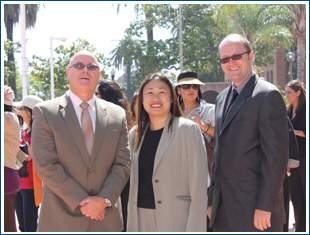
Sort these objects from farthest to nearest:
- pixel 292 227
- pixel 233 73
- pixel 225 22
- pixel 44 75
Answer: pixel 44 75 < pixel 225 22 < pixel 292 227 < pixel 233 73

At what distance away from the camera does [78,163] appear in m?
3.76

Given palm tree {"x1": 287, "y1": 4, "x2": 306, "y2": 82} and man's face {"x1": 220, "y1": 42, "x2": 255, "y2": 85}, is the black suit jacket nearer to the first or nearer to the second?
man's face {"x1": 220, "y1": 42, "x2": 255, "y2": 85}

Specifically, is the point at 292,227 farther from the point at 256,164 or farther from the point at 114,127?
the point at 114,127

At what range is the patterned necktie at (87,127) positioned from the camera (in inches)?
151

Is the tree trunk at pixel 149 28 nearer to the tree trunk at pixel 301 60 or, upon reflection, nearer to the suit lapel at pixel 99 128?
the tree trunk at pixel 301 60

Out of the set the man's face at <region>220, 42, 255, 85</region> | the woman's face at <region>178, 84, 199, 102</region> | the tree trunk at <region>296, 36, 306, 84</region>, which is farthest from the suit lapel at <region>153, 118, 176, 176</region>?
the tree trunk at <region>296, 36, 306, 84</region>

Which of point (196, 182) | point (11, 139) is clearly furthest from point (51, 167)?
point (11, 139)

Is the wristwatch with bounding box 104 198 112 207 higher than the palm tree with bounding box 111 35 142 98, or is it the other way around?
the palm tree with bounding box 111 35 142 98

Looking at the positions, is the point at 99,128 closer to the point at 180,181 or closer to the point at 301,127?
the point at 180,181

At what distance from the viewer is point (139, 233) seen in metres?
3.90

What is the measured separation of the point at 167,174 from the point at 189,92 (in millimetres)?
2069

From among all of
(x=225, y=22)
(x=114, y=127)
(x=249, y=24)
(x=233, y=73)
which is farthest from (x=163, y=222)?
(x=249, y=24)

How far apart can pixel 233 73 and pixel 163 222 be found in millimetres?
1231

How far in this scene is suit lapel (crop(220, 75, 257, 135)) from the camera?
3907 millimetres
